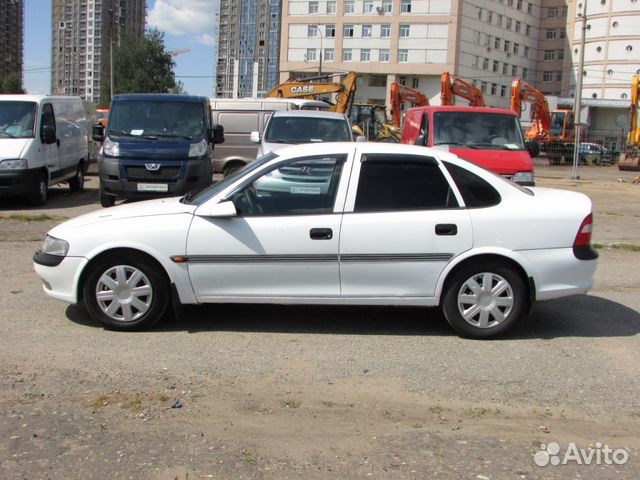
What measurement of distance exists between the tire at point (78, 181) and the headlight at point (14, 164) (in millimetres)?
3207

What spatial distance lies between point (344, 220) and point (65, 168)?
11089 millimetres

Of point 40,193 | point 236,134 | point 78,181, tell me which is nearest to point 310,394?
point 40,193

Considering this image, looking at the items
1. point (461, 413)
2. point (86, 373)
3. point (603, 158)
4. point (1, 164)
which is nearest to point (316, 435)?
point (461, 413)

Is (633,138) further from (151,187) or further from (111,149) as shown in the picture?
(111,149)

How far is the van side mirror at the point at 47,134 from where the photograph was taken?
44.0 feet

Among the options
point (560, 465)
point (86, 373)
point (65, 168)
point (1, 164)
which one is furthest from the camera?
point (65, 168)

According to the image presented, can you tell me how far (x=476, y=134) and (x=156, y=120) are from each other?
6154 mm

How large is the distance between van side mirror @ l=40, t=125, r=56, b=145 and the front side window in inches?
363

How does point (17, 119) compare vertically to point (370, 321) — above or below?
above

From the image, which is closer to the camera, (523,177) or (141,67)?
(523,177)

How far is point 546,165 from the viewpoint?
3981 centimetres

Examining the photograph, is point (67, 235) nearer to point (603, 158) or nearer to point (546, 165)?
point (546, 165)

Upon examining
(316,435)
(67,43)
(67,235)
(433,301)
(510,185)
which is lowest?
(316,435)

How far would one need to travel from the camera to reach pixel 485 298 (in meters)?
5.70
